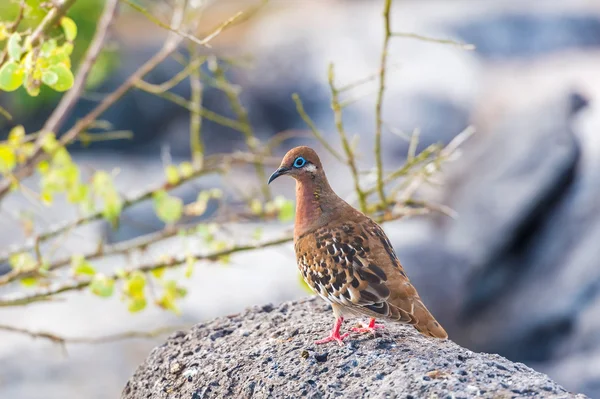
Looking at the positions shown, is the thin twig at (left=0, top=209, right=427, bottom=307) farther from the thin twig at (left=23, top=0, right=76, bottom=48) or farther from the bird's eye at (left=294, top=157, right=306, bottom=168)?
the thin twig at (left=23, top=0, right=76, bottom=48)

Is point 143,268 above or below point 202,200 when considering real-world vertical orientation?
below

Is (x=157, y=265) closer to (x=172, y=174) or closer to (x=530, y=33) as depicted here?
(x=172, y=174)

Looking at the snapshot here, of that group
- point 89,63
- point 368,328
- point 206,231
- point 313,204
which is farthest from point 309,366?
point 89,63

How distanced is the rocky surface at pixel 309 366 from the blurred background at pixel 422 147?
1.95m

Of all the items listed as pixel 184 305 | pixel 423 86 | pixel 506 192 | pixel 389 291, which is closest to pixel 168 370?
pixel 389 291

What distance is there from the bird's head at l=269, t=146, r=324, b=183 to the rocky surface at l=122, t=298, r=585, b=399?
590mm

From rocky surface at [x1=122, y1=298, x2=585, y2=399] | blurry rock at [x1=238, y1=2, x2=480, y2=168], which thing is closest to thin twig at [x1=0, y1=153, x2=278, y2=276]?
rocky surface at [x1=122, y1=298, x2=585, y2=399]

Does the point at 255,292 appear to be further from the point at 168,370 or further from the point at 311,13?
the point at 311,13

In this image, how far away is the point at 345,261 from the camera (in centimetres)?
348

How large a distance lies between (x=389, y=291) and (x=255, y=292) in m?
5.67

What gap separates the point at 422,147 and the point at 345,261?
36.2ft

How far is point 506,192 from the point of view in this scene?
36.9 ft

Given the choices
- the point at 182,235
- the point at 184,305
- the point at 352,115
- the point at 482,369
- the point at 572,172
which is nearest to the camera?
the point at 482,369

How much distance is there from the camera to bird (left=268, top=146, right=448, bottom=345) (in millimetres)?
3285
